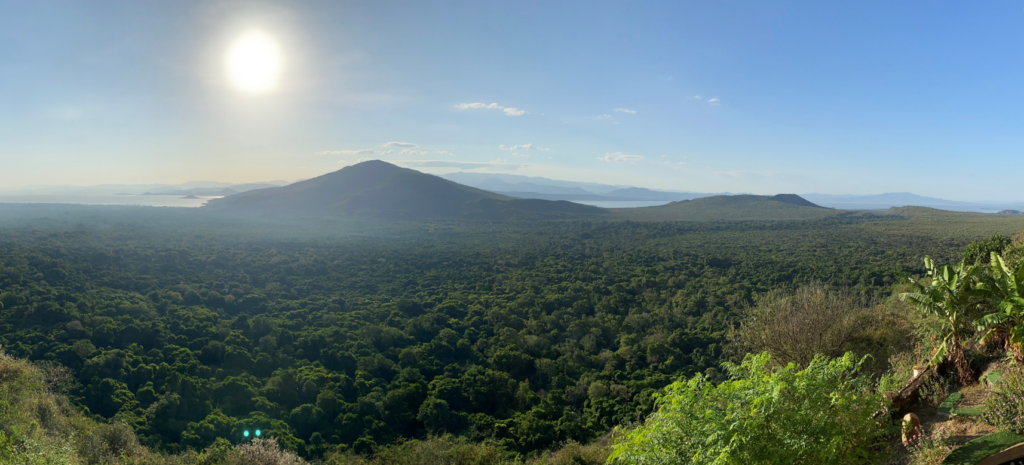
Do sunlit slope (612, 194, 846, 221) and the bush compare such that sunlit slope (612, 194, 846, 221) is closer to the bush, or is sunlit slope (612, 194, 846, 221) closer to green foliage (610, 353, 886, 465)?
the bush

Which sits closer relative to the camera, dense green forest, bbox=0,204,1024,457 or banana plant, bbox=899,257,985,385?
banana plant, bbox=899,257,985,385

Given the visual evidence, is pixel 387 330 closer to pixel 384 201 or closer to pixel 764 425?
pixel 764 425

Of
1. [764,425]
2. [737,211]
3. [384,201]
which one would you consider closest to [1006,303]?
[764,425]

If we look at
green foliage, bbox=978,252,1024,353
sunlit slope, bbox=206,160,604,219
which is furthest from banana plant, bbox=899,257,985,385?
sunlit slope, bbox=206,160,604,219

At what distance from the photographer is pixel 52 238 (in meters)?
58.4

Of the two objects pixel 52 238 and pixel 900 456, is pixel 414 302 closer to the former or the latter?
pixel 900 456

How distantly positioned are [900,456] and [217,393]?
23.4m

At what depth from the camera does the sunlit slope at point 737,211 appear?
106 metres

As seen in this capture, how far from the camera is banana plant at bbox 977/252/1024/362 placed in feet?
19.3

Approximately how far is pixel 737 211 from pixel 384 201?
331 feet

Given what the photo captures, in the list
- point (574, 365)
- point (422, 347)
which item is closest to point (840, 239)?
point (574, 365)

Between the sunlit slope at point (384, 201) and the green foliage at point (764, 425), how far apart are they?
4353 inches

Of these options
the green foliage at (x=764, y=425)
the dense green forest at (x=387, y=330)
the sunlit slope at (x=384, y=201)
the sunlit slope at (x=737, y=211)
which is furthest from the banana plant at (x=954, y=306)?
the sunlit slope at (x=384, y=201)

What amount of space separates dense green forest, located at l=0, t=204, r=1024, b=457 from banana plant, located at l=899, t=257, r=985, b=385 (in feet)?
40.7
